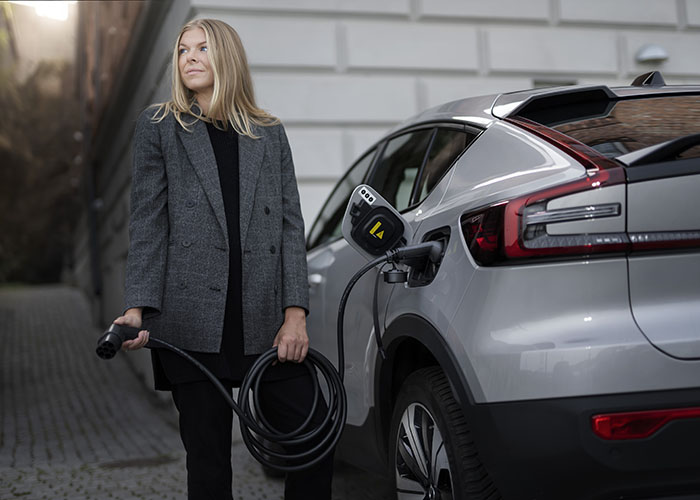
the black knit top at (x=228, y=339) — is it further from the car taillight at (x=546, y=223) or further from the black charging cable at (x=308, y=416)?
the car taillight at (x=546, y=223)

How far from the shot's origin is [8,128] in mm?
13445

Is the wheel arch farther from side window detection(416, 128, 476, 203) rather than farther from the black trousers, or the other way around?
side window detection(416, 128, 476, 203)

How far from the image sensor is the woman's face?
2730 millimetres

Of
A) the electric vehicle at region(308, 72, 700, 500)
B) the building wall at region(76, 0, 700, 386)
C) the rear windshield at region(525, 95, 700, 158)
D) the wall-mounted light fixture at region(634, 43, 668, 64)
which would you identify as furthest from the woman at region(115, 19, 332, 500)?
the wall-mounted light fixture at region(634, 43, 668, 64)

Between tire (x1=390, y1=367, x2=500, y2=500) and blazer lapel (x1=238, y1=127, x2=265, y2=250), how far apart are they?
2.35ft

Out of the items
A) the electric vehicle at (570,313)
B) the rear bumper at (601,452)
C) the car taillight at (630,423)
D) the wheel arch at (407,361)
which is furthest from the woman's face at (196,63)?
the car taillight at (630,423)

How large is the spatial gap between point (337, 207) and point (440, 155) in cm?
133

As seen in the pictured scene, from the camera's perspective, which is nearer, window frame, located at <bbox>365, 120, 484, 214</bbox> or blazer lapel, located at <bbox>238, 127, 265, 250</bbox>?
blazer lapel, located at <bbox>238, 127, 265, 250</bbox>

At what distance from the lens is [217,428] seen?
2576mm

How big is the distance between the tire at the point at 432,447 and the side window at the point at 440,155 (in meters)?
0.69

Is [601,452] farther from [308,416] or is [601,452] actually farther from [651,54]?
[651,54]

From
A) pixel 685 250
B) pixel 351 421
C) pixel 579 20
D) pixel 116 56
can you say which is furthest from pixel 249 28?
pixel 116 56

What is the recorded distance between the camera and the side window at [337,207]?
4094mm

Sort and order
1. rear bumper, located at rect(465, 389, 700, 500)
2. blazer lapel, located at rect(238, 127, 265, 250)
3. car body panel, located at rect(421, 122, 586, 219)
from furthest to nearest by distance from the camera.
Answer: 1. blazer lapel, located at rect(238, 127, 265, 250)
2. car body panel, located at rect(421, 122, 586, 219)
3. rear bumper, located at rect(465, 389, 700, 500)
